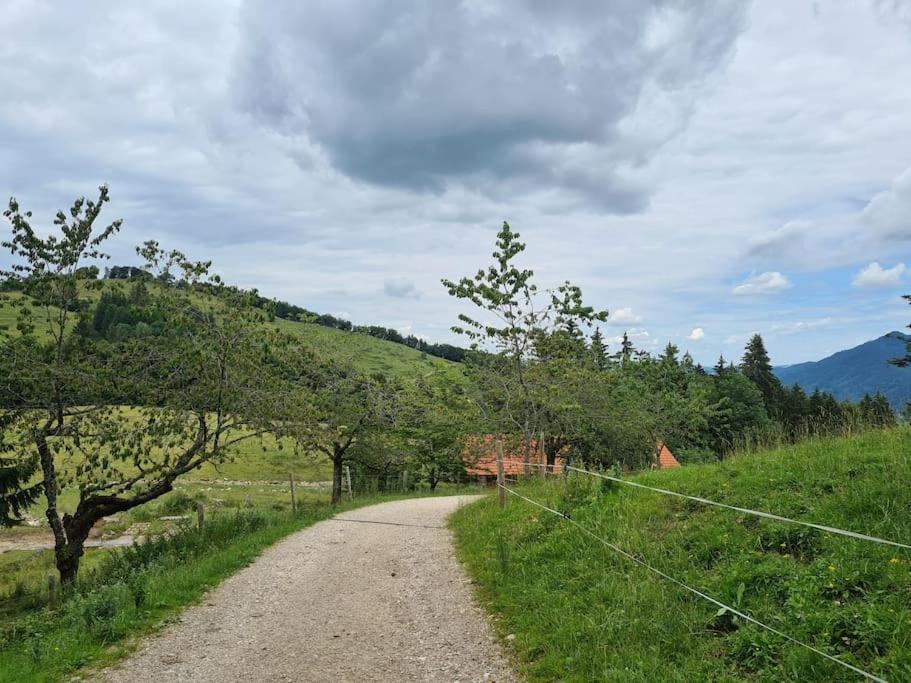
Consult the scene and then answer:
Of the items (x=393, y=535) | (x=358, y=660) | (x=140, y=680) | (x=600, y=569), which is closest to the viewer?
(x=140, y=680)

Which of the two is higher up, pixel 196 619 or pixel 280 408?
pixel 280 408

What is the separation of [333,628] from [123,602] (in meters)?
3.26

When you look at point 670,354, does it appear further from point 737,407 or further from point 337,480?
point 337,480

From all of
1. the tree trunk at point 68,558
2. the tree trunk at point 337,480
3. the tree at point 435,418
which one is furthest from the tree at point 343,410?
the tree trunk at point 68,558

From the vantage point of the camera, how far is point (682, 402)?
47.2 m

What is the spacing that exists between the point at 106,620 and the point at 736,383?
Result: 222 ft

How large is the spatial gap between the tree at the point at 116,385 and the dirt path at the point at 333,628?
6.22 m

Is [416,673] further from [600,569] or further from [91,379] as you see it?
[91,379]

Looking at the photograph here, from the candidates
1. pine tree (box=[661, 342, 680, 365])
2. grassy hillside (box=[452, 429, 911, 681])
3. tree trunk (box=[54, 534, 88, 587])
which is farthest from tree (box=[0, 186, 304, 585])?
pine tree (box=[661, 342, 680, 365])

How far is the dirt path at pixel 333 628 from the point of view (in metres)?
6.27

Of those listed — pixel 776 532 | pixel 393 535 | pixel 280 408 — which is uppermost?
pixel 280 408

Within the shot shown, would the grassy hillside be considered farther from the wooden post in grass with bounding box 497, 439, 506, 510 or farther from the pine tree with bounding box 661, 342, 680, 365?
the pine tree with bounding box 661, 342, 680, 365

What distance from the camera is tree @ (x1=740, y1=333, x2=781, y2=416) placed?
75.8 m

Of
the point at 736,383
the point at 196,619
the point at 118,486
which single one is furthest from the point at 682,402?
the point at 196,619
